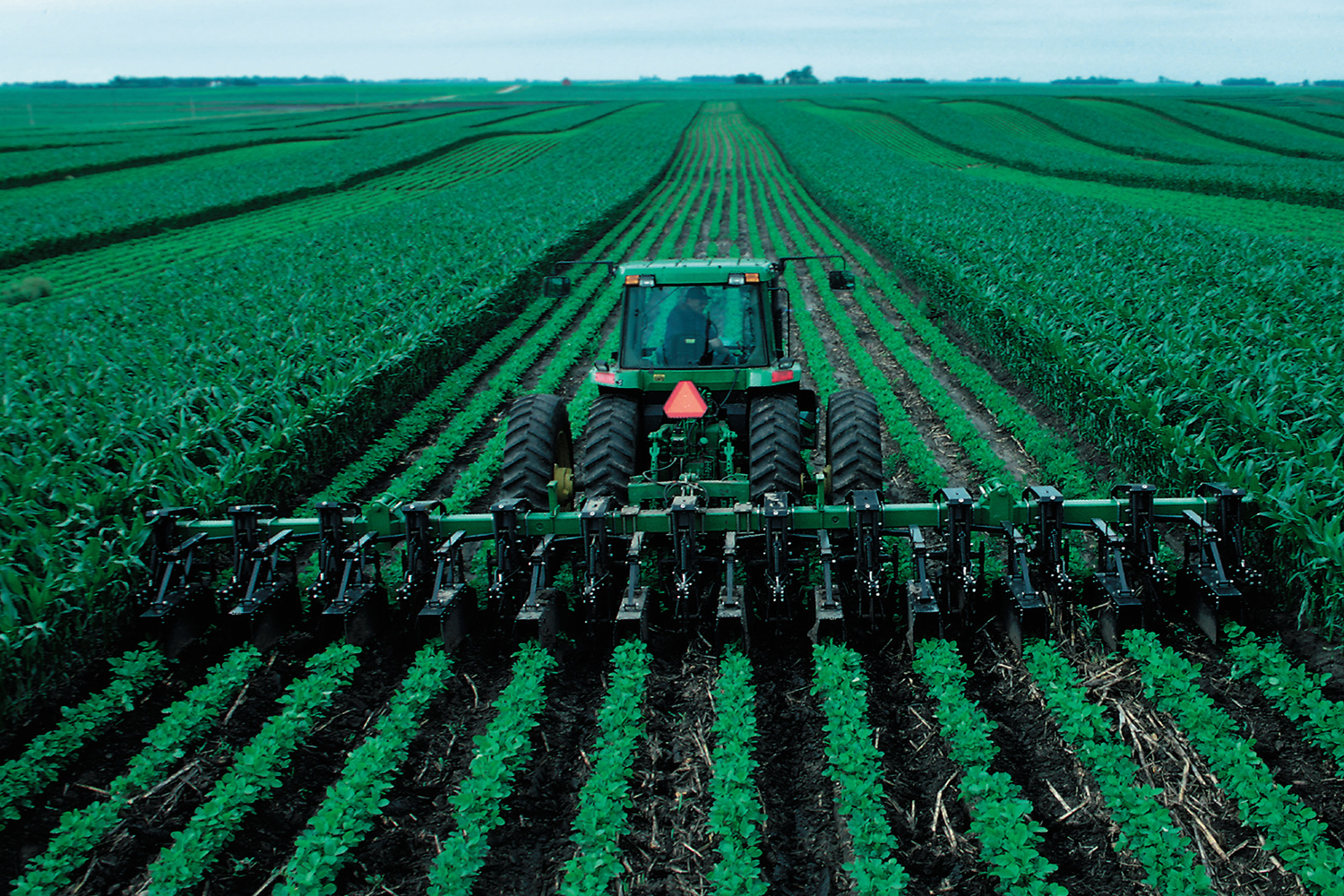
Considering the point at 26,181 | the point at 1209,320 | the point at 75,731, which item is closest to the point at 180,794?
the point at 75,731

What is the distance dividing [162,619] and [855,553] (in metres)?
4.23

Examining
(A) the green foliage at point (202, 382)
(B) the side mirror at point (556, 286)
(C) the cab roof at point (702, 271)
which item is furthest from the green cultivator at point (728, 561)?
(B) the side mirror at point (556, 286)

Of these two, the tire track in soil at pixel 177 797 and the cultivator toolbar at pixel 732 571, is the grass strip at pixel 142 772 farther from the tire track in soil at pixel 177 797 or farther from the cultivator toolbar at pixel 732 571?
the cultivator toolbar at pixel 732 571

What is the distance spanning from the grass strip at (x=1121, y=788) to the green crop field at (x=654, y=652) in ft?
Result: 0.06

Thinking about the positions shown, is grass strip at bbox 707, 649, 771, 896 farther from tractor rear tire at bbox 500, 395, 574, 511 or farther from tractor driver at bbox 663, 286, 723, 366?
tractor driver at bbox 663, 286, 723, 366

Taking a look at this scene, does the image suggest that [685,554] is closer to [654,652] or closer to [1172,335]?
[654,652]

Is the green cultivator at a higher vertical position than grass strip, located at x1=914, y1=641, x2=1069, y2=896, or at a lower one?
higher

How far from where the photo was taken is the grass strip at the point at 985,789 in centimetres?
353

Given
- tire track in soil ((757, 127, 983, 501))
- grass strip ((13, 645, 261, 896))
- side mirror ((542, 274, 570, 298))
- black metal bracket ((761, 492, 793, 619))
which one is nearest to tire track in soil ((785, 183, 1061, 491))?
tire track in soil ((757, 127, 983, 501))

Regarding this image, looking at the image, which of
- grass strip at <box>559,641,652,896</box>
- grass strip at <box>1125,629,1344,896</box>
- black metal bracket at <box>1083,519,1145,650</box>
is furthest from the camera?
black metal bracket at <box>1083,519,1145,650</box>

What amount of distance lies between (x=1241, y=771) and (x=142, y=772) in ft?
17.1

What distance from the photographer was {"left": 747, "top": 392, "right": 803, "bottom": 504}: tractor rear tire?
603 centimetres

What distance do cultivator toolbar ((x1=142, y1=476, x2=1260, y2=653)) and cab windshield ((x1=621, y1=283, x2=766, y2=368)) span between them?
4.80 feet

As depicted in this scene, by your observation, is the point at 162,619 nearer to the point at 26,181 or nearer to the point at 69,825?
the point at 69,825
